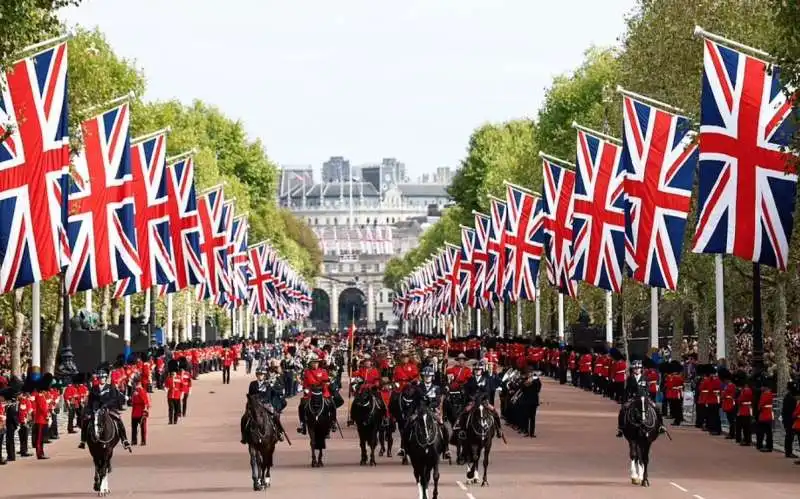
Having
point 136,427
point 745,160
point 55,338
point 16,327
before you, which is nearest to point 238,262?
point 55,338

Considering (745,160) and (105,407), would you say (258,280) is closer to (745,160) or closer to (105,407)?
(745,160)

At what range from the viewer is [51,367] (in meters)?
60.4

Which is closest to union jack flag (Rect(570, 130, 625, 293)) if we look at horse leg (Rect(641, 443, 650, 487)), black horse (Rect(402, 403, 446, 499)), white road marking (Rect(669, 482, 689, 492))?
white road marking (Rect(669, 482, 689, 492))

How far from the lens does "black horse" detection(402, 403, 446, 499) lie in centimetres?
2547

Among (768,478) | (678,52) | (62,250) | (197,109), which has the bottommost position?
(768,478)

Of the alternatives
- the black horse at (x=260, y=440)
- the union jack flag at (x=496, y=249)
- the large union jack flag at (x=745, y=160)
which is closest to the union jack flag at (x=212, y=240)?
the union jack flag at (x=496, y=249)

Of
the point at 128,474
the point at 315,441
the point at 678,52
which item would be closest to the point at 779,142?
the point at 315,441

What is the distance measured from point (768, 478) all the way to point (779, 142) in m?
6.00

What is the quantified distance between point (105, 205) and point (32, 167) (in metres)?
9.81

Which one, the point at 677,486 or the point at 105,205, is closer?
the point at 677,486

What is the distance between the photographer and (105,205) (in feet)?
135

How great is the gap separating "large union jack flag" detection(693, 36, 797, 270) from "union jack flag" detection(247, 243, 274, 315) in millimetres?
66092

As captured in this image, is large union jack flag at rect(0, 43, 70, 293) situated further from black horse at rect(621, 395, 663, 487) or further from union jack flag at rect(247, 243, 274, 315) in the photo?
union jack flag at rect(247, 243, 274, 315)

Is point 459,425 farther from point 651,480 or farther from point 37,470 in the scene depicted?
point 37,470
